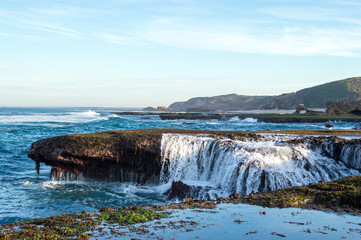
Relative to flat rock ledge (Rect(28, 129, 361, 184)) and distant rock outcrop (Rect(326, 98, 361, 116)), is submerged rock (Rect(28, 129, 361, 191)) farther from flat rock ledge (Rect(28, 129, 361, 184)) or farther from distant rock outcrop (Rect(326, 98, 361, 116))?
distant rock outcrop (Rect(326, 98, 361, 116))

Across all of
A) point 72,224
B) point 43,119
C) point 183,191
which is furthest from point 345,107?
point 72,224

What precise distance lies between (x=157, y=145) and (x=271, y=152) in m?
4.73

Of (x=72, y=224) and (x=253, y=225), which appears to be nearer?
(x=253, y=225)

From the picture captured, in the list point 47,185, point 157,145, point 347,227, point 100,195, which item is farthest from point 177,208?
point 47,185

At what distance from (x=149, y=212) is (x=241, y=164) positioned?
17.2ft

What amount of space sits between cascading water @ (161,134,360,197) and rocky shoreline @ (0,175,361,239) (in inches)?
92.1

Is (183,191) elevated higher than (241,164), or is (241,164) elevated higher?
(241,164)

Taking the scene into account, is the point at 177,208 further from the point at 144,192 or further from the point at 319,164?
the point at 319,164

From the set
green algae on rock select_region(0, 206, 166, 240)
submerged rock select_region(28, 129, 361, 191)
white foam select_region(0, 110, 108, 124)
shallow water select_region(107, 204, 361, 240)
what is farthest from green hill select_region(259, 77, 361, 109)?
green algae on rock select_region(0, 206, 166, 240)

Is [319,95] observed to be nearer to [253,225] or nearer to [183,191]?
[183,191]

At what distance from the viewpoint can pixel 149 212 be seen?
7141 millimetres

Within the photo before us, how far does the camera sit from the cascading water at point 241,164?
11.2 m

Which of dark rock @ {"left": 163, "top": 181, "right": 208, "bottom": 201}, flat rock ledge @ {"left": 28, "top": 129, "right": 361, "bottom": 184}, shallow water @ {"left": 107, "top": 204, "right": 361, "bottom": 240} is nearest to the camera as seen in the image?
shallow water @ {"left": 107, "top": 204, "right": 361, "bottom": 240}

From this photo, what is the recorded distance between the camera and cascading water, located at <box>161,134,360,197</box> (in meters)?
11.2
